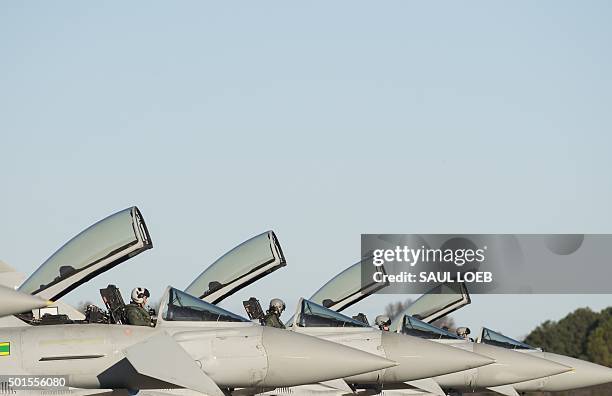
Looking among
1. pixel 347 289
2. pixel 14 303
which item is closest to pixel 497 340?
pixel 347 289

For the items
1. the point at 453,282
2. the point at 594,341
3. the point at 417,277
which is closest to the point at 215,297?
the point at 453,282

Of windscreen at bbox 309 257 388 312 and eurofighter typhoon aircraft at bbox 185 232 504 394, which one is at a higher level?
windscreen at bbox 309 257 388 312

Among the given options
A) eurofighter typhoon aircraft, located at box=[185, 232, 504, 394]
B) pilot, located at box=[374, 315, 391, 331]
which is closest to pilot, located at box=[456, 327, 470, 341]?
pilot, located at box=[374, 315, 391, 331]

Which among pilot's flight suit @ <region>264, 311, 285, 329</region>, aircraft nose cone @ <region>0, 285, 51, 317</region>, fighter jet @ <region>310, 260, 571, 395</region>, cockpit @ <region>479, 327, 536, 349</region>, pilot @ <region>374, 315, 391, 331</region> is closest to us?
aircraft nose cone @ <region>0, 285, 51, 317</region>

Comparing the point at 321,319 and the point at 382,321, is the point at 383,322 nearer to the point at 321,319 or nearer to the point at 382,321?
the point at 382,321

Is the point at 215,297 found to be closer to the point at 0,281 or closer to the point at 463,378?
the point at 0,281

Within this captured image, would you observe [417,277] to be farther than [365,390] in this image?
Yes

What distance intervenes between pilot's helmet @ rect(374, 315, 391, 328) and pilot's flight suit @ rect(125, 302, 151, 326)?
25.2 feet

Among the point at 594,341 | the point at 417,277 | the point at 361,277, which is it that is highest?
the point at 594,341

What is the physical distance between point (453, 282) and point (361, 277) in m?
4.00

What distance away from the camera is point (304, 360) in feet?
49.9

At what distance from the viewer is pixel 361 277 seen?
22.1 m

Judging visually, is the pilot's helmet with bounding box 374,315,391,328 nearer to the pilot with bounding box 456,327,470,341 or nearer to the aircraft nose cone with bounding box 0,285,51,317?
the pilot with bounding box 456,327,470,341

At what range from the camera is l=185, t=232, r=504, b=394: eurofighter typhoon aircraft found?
18.4 meters
